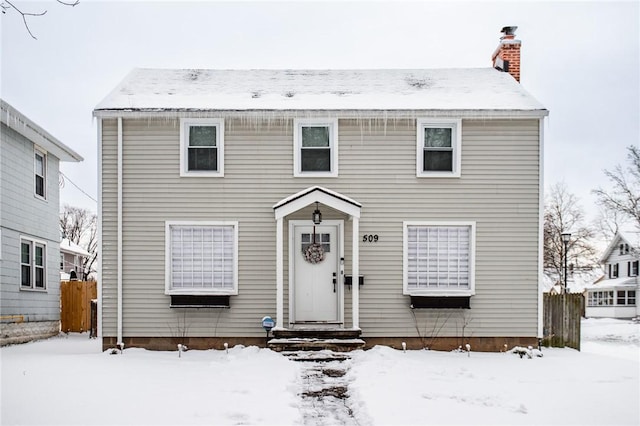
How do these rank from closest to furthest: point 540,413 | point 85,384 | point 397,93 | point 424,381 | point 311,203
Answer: point 540,413 < point 85,384 < point 424,381 < point 311,203 < point 397,93

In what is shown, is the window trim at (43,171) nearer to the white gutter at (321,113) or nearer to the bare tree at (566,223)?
the white gutter at (321,113)

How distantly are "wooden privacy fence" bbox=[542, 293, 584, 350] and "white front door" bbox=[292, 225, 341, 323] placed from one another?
484 cm

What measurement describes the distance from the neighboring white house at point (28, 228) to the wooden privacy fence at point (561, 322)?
11.8m

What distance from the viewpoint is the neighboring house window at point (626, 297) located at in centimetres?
3753

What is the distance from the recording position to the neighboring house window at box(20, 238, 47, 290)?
14.9 meters

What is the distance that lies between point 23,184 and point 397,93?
897cm

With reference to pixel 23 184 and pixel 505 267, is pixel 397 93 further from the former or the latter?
pixel 23 184

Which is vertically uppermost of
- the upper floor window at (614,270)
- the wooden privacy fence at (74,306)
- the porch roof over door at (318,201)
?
the porch roof over door at (318,201)

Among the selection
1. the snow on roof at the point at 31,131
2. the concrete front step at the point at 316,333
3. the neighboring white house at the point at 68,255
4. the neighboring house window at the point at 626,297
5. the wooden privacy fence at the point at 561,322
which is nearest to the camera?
the concrete front step at the point at 316,333

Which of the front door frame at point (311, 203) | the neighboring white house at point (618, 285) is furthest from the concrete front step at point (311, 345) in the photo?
the neighboring white house at point (618, 285)

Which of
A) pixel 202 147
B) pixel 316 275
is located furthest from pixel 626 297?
pixel 202 147

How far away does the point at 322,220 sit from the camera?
1244 cm

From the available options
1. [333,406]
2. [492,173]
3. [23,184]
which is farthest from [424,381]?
[23,184]

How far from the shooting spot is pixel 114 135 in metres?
12.3
